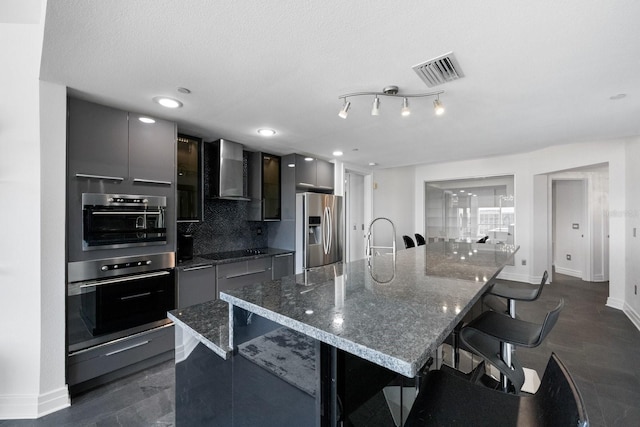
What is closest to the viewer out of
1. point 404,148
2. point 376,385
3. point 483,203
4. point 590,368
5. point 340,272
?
point 376,385

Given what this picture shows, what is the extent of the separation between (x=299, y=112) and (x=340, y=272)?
1559 millimetres

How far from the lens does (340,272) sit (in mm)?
1794

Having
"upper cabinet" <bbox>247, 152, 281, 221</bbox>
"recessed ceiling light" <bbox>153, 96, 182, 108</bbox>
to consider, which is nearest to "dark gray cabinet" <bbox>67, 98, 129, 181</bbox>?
"recessed ceiling light" <bbox>153, 96, 182, 108</bbox>

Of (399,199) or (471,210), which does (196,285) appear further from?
(471,210)

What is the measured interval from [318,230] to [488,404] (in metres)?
3.29

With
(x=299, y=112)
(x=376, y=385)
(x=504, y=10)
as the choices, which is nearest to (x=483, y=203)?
(x=299, y=112)

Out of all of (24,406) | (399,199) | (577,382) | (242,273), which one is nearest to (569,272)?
(399,199)

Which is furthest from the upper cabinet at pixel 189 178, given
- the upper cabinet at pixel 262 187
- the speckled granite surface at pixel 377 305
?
the speckled granite surface at pixel 377 305

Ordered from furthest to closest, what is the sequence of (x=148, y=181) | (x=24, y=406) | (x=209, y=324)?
(x=148, y=181) → (x=24, y=406) → (x=209, y=324)

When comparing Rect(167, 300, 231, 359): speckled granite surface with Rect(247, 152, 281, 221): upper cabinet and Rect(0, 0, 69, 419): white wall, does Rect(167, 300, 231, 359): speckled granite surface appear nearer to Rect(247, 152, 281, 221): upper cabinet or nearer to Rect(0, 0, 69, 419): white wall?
Rect(0, 0, 69, 419): white wall

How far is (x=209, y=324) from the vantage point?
1.41 m

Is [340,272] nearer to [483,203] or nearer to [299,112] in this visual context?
[299,112]

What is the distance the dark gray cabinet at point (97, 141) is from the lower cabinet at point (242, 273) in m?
1.39

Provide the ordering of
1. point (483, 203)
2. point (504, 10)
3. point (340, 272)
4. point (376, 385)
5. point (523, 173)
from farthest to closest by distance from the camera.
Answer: point (483, 203), point (523, 173), point (340, 272), point (504, 10), point (376, 385)
